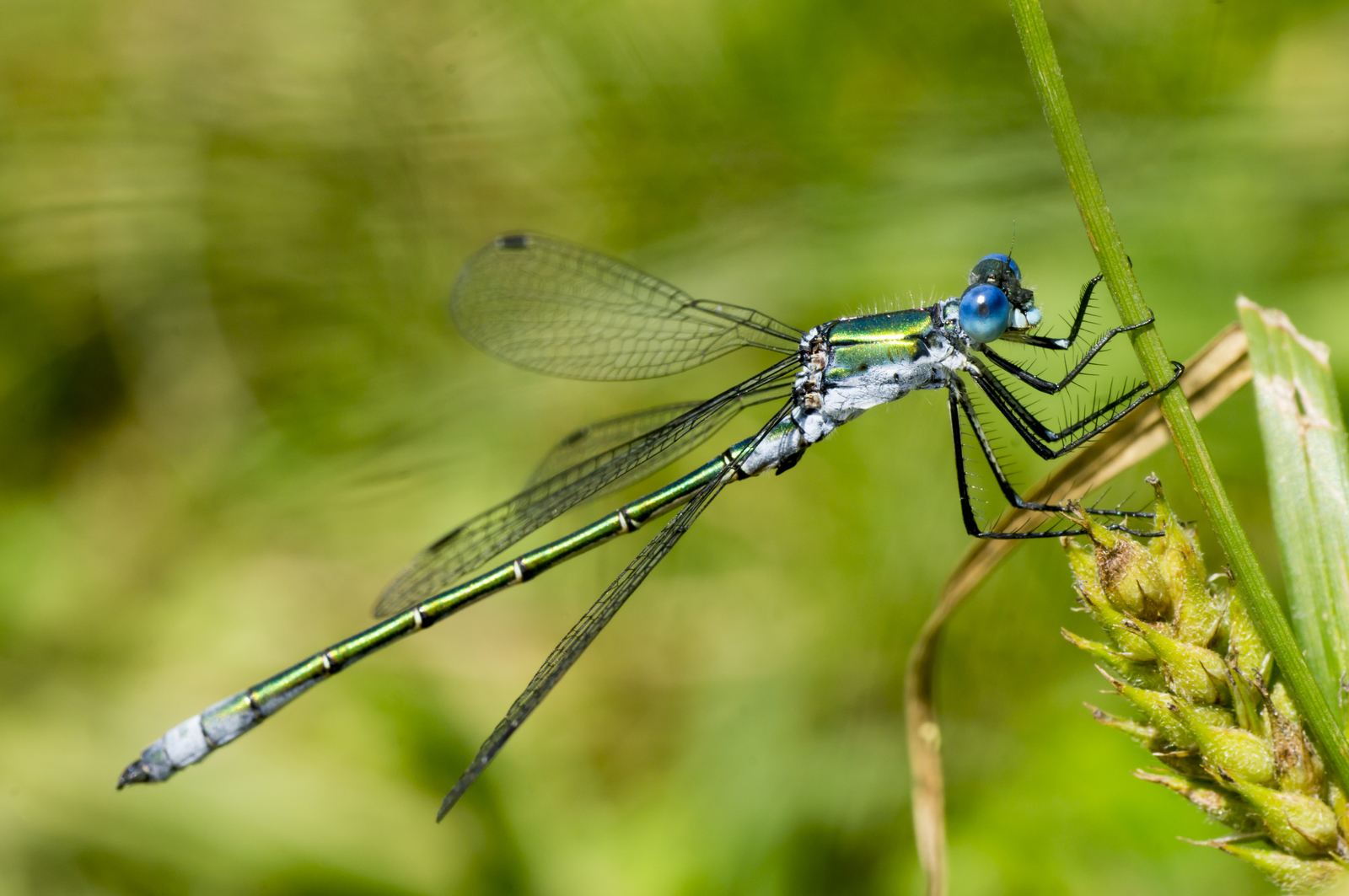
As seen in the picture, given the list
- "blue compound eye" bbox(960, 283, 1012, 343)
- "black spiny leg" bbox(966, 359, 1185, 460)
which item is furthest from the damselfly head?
"black spiny leg" bbox(966, 359, 1185, 460)

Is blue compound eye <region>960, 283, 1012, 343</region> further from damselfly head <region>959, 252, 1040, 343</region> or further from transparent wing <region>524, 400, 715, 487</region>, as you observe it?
transparent wing <region>524, 400, 715, 487</region>

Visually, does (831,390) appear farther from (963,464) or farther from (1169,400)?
(1169,400)

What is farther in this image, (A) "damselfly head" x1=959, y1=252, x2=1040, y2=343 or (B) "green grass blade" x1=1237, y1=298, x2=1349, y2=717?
(A) "damselfly head" x1=959, y1=252, x2=1040, y2=343

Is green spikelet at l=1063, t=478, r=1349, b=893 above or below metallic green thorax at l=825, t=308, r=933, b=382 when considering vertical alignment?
below

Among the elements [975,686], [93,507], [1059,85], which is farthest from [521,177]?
[1059,85]

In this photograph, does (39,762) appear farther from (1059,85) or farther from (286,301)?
(1059,85)

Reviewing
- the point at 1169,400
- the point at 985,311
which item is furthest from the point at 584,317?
the point at 1169,400
